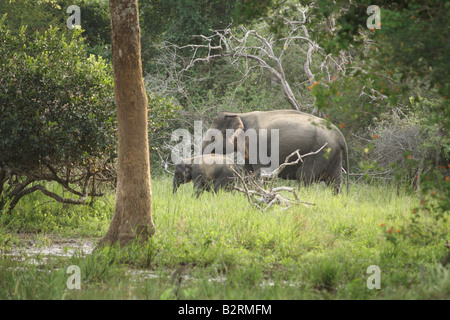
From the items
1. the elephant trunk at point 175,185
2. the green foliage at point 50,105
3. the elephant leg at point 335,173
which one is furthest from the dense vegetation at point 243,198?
the elephant leg at point 335,173

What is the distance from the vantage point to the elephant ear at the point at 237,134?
14.7 m

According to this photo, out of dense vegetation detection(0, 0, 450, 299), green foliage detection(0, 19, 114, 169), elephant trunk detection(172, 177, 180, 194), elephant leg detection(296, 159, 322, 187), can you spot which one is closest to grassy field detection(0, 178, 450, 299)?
dense vegetation detection(0, 0, 450, 299)

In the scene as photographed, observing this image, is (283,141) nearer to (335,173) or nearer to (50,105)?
(335,173)

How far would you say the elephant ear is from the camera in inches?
580

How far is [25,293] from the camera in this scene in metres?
5.85

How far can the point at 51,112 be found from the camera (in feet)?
33.0

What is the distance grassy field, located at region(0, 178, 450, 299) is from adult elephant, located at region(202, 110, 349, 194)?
2.20 metres

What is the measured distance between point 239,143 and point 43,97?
6.04m

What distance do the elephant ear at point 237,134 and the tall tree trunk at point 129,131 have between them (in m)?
6.68

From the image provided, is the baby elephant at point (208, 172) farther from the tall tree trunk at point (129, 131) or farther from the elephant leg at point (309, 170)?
the tall tree trunk at point (129, 131)

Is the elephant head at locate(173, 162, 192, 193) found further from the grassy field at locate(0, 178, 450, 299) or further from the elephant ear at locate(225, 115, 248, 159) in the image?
the elephant ear at locate(225, 115, 248, 159)

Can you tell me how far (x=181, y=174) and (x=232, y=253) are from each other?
18.3ft
